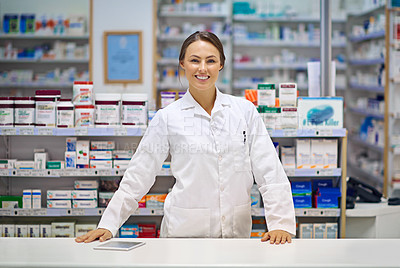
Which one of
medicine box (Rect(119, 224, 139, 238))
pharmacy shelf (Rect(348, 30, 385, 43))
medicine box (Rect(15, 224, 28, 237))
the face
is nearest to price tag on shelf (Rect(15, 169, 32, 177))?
medicine box (Rect(15, 224, 28, 237))

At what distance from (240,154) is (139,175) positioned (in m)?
0.52

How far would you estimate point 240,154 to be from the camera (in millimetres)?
2348

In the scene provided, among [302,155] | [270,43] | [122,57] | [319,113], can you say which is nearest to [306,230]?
[302,155]

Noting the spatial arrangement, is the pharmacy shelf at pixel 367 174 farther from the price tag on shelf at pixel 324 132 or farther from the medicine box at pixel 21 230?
the medicine box at pixel 21 230

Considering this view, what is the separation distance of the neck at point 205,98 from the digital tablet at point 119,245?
832 mm

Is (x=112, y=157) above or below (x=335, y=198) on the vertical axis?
above

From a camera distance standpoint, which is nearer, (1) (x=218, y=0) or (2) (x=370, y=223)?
(2) (x=370, y=223)

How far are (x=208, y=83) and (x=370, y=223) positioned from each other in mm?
2083

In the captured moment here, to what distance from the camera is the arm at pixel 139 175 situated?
2.19m

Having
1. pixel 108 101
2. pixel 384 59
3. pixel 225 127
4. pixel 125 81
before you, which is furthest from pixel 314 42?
pixel 225 127

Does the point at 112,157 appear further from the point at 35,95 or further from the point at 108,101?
the point at 35,95

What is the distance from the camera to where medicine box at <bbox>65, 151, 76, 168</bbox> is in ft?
11.0

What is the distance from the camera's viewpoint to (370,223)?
3602mm

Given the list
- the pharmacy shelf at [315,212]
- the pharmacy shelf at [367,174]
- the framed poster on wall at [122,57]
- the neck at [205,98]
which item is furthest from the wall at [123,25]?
the pharmacy shelf at [367,174]
